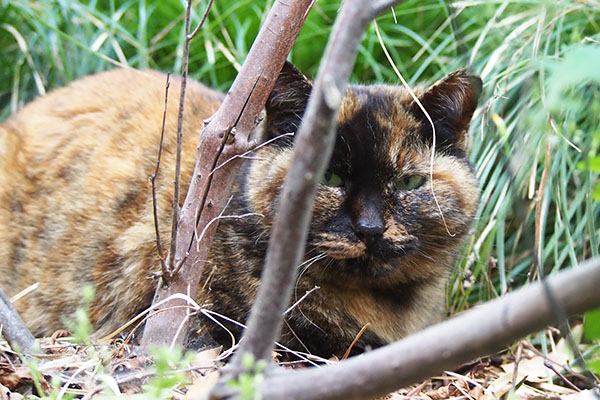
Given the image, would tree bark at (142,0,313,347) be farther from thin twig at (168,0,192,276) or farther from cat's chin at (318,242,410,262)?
cat's chin at (318,242,410,262)

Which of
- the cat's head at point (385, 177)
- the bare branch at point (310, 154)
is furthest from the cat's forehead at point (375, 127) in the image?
the bare branch at point (310, 154)

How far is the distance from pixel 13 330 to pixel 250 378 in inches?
39.9

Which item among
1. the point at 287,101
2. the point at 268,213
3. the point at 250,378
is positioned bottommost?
the point at 268,213

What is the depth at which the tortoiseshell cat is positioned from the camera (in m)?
2.01

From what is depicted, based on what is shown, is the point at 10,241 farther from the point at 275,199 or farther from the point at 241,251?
the point at 275,199

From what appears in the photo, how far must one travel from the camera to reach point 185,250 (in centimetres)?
180

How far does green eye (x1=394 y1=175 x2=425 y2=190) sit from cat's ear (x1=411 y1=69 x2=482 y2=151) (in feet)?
0.55

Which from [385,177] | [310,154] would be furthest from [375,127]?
[310,154]

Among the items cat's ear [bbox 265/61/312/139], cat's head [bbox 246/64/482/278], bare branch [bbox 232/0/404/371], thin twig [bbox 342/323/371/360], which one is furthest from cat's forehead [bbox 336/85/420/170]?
bare branch [bbox 232/0/404/371]

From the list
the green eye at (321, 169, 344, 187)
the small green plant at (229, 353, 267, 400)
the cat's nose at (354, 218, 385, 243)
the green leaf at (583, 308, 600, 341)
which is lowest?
the cat's nose at (354, 218, 385, 243)

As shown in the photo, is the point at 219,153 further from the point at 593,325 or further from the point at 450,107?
Result: the point at 593,325

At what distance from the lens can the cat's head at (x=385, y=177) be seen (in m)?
1.96

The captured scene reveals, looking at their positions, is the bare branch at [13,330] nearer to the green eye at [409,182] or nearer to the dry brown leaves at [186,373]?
the dry brown leaves at [186,373]

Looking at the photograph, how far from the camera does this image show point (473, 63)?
10.0 feet
